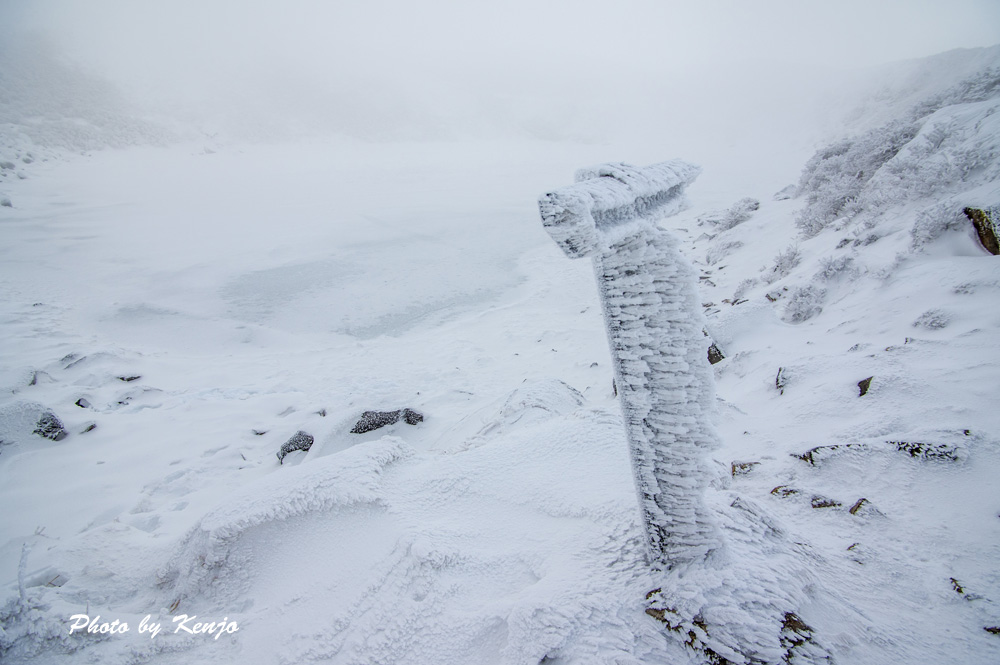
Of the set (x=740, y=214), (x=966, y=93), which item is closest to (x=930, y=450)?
(x=740, y=214)

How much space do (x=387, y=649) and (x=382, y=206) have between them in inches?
584

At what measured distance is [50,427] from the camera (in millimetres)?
4230

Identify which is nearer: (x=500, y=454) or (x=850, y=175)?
(x=500, y=454)

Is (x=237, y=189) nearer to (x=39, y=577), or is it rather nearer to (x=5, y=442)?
(x=5, y=442)

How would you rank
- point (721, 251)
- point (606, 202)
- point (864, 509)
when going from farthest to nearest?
point (721, 251) < point (864, 509) < point (606, 202)

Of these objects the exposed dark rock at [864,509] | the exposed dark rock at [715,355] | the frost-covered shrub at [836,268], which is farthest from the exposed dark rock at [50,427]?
the frost-covered shrub at [836,268]

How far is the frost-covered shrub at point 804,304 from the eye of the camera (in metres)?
4.88

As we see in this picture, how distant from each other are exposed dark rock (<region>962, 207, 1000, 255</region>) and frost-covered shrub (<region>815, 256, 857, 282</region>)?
105 centimetres

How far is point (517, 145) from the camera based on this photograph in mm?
28078

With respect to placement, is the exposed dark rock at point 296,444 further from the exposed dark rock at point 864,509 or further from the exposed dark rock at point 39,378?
the exposed dark rock at point 864,509

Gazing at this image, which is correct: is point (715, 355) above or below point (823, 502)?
above

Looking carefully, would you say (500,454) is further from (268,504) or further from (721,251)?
(721,251)

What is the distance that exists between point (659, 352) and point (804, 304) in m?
4.68

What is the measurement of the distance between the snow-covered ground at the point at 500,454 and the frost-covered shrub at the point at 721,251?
8 centimetres
